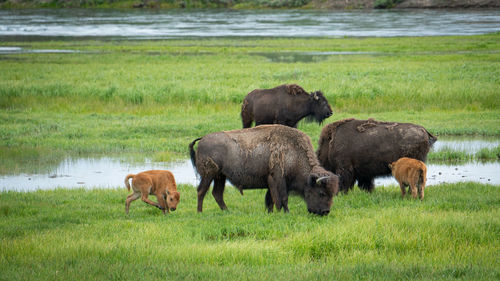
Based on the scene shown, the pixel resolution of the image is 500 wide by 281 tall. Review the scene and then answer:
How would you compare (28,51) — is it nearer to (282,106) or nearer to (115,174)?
(282,106)

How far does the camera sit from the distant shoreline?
122 m

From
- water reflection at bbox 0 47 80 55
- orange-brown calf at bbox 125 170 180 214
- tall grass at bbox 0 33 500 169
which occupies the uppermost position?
orange-brown calf at bbox 125 170 180 214

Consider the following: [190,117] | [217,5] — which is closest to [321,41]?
[190,117]

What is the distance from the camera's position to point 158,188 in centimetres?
1000

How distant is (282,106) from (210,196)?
660 cm

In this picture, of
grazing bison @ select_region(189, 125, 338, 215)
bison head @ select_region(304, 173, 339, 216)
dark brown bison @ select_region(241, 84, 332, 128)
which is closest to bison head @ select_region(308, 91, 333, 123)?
dark brown bison @ select_region(241, 84, 332, 128)

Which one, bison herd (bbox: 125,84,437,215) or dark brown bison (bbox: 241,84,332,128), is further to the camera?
dark brown bison (bbox: 241,84,332,128)

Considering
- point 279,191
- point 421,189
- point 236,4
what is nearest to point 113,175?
point 279,191

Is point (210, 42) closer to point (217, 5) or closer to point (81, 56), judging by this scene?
point (81, 56)

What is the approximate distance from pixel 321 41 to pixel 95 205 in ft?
162

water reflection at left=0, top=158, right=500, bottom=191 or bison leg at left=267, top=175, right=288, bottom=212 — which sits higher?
bison leg at left=267, top=175, right=288, bottom=212

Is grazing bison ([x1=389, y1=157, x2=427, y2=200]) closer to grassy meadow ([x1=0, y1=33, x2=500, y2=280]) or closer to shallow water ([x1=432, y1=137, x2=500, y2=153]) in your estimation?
grassy meadow ([x1=0, y1=33, x2=500, y2=280])

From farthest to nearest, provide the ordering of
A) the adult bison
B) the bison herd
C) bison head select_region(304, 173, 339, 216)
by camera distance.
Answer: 1. the adult bison
2. the bison herd
3. bison head select_region(304, 173, 339, 216)

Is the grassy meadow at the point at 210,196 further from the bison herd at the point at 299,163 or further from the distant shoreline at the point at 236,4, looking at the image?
the distant shoreline at the point at 236,4
